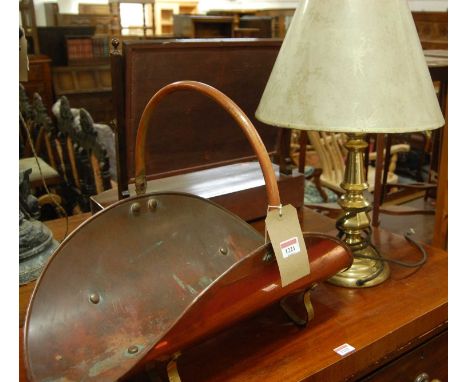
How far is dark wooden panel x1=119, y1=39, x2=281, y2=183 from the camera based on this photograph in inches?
39.4

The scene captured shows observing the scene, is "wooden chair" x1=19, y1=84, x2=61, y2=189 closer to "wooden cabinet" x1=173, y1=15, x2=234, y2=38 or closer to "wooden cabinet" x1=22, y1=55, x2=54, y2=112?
"wooden cabinet" x1=22, y1=55, x2=54, y2=112

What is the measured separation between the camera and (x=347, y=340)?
33.3 inches

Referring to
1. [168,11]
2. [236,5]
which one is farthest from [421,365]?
[168,11]

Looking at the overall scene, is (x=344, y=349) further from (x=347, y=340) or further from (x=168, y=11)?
(x=168, y=11)

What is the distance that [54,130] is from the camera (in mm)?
2359

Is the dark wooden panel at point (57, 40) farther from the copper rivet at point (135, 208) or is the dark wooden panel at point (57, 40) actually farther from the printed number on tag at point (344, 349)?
the printed number on tag at point (344, 349)

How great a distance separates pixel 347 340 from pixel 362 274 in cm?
19

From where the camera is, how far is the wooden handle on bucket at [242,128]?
28.0 inches

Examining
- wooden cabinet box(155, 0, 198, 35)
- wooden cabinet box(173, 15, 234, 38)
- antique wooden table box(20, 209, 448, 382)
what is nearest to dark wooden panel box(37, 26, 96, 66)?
wooden cabinet box(173, 15, 234, 38)

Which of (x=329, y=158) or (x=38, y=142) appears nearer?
(x=38, y=142)

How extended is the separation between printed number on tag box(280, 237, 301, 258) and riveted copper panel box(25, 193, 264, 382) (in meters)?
0.19

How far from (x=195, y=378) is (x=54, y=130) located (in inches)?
73.5

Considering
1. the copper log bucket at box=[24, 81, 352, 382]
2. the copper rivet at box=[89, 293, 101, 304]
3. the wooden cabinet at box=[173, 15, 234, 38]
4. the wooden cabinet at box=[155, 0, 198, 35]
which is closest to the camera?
the copper log bucket at box=[24, 81, 352, 382]

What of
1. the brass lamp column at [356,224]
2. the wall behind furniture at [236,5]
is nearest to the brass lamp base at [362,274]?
the brass lamp column at [356,224]
